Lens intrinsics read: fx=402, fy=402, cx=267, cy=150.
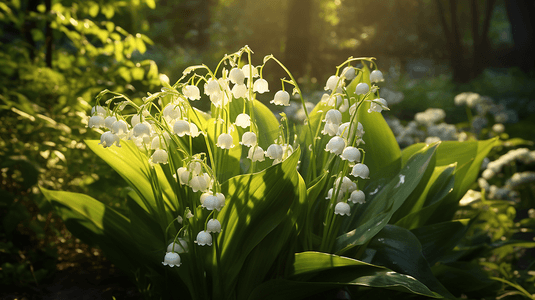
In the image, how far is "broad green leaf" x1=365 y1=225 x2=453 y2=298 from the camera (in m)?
1.42

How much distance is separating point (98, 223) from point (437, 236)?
1.41 m

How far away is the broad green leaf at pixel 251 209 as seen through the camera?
4.10 feet

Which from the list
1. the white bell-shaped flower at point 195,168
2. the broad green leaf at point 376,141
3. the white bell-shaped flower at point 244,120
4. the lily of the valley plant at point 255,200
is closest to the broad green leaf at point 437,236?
the lily of the valley plant at point 255,200

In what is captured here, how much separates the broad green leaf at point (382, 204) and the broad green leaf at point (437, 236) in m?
0.27

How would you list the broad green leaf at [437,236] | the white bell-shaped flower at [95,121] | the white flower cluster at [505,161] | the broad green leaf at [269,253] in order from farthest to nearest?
1. the white flower cluster at [505,161]
2. the broad green leaf at [437,236]
3. the broad green leaf at [269,253]
4. the white bell-shaped flower at [95,121]

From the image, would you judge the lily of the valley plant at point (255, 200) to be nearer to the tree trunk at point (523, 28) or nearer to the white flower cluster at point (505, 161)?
the white flower cluster at point (505, 161)

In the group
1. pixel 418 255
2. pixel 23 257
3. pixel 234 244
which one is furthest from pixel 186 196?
pixel 23 257

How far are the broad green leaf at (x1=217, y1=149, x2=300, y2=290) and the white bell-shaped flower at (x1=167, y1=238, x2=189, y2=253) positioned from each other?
0.11 meters

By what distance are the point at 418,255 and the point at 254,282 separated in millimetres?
590

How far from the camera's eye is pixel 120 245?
5.41 feet

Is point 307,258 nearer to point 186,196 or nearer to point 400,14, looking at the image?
point 186,196

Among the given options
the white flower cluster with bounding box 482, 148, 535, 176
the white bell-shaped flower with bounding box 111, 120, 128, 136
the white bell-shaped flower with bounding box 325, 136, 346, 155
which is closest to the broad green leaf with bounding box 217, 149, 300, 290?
the white bell-shaped flower with bounding box 325, 136, 346, 155

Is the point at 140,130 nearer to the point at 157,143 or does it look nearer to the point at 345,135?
the point at 157,143

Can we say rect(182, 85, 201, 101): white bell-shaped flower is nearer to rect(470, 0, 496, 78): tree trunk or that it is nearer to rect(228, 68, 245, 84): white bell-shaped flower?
rect(228, 68, 245, 84): white bell-shaped flower
